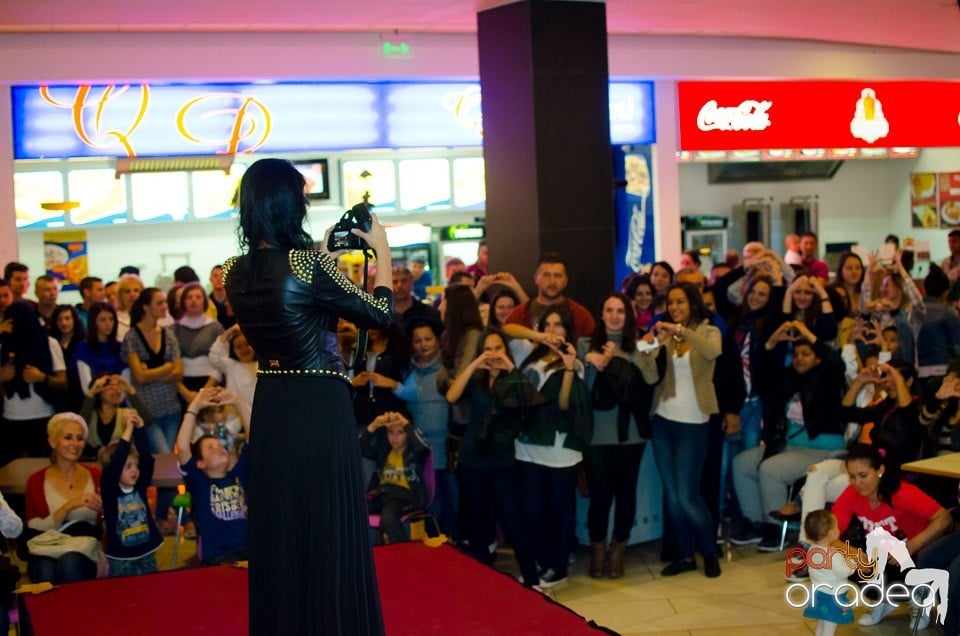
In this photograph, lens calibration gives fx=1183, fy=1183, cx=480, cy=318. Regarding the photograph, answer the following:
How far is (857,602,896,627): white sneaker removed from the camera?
5.07 m

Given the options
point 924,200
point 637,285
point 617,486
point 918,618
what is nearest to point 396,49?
point 637,285

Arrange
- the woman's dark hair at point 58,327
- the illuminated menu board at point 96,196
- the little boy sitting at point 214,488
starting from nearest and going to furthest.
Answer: the little boy sitting at point 214,488 < the woman's dark hair at point 58,327 < the illuminated menu board at point 96,196

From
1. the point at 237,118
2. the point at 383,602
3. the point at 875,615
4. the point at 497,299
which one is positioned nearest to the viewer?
the point at 383,602

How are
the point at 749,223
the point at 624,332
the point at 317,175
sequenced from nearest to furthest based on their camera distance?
the point at 624,332 → the point at 317,175 → the point at 749,223

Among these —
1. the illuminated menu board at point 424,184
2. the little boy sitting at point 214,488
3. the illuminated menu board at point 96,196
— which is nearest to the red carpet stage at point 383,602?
the little boy sitting at point 214,488

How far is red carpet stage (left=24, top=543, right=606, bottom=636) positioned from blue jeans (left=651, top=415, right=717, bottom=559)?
5.15 ft

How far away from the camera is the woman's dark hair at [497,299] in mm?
6600

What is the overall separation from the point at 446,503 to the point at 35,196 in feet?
18.8

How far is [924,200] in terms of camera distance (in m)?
15.5

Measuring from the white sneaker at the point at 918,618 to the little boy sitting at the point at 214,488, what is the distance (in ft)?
A: 9.85

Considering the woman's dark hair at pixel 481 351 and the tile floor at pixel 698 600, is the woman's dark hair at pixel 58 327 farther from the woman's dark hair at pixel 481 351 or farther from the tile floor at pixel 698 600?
the tile floor at pixel 698 600

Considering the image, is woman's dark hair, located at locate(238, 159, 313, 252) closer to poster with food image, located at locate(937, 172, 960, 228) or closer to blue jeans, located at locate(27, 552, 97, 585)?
blue jeans, located at locate(27, 552, 97, 585)

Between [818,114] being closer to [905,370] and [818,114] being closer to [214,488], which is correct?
[905,370]

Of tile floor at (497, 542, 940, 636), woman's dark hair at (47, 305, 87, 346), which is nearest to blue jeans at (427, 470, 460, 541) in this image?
tile floor at (497, 542, 940, 636)
